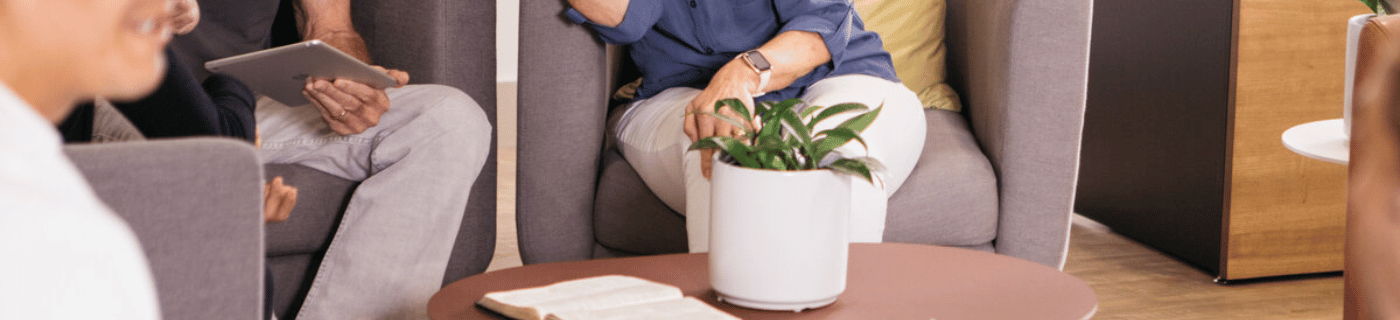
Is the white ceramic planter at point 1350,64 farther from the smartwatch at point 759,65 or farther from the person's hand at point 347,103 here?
the person's hand at point 347,103

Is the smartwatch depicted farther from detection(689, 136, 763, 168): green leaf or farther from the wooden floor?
the wooden floor

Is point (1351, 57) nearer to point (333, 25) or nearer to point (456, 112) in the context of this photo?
point (456, 112)

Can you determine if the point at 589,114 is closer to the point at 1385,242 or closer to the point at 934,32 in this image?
the point at 934,32

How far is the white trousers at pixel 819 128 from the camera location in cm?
136

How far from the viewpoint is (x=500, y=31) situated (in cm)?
365

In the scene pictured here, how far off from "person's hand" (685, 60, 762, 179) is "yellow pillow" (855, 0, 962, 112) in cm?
49

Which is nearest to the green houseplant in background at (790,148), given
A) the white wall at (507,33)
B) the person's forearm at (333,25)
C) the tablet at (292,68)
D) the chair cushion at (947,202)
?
the tablet at (292,68)

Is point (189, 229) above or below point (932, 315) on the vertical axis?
above

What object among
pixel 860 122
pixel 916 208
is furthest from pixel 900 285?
pixel 916 208

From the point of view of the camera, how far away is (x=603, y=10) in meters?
1.54

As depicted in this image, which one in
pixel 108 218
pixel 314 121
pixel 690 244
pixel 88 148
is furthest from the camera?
pixel 314 121

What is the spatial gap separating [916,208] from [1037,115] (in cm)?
24

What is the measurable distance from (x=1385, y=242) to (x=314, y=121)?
1.28m

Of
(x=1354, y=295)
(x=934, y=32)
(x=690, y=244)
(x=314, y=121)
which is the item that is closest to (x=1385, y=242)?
(x=1354, y=295)
